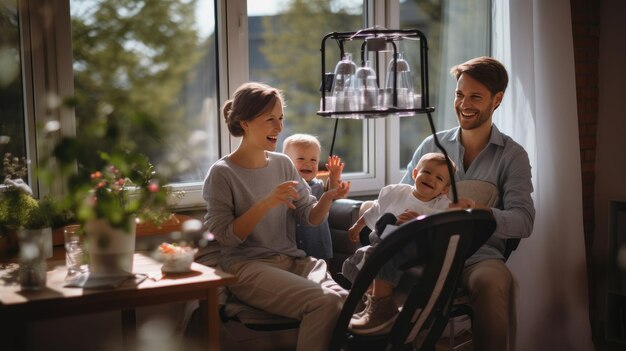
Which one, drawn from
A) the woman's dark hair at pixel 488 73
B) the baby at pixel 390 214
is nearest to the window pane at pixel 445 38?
the woman's dark hair at pixel 488 73

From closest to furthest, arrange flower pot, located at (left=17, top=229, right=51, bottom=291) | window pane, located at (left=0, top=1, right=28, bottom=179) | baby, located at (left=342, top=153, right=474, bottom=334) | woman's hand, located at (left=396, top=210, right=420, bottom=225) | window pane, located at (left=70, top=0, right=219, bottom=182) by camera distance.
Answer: flower pot, located at (left=17, top=229, right=51, bottom=291)
baby, located at (left=342, top=153, right=474, bottom=334)
woman's hand, located at (left=396, top=210, right=420, bottom=225)
window pane, located at (left=0, top=1, right=28, bottom=179)
window pane, located at (left=70, top=0, right=219, bottom=182)

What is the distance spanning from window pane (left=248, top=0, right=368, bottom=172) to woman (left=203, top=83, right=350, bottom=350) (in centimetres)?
62

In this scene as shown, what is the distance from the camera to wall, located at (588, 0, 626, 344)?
3658 millimetres

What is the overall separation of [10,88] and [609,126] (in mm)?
2975

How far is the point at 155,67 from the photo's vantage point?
9.37 ft

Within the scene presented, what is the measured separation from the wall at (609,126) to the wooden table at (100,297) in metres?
2.51

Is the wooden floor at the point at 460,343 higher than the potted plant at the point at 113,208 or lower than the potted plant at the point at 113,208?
lower

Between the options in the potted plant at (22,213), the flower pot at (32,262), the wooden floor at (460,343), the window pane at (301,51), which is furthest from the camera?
the wooden floor at (460,343)

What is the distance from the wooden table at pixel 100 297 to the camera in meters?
1.79

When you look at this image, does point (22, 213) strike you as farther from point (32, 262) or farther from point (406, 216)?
point (406, 216)

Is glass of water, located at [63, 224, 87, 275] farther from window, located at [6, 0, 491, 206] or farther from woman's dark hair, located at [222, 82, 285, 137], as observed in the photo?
woman's dark hair, located at [222, 82, 285, 137]

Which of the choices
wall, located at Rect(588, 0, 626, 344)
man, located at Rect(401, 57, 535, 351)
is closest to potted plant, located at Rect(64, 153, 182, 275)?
man, located at Rect(401, 57, 535, 351)

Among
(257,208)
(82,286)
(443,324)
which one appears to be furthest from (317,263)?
(82,286)

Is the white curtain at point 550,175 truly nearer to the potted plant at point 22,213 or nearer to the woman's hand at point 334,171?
the woman's hand at point 334,171
